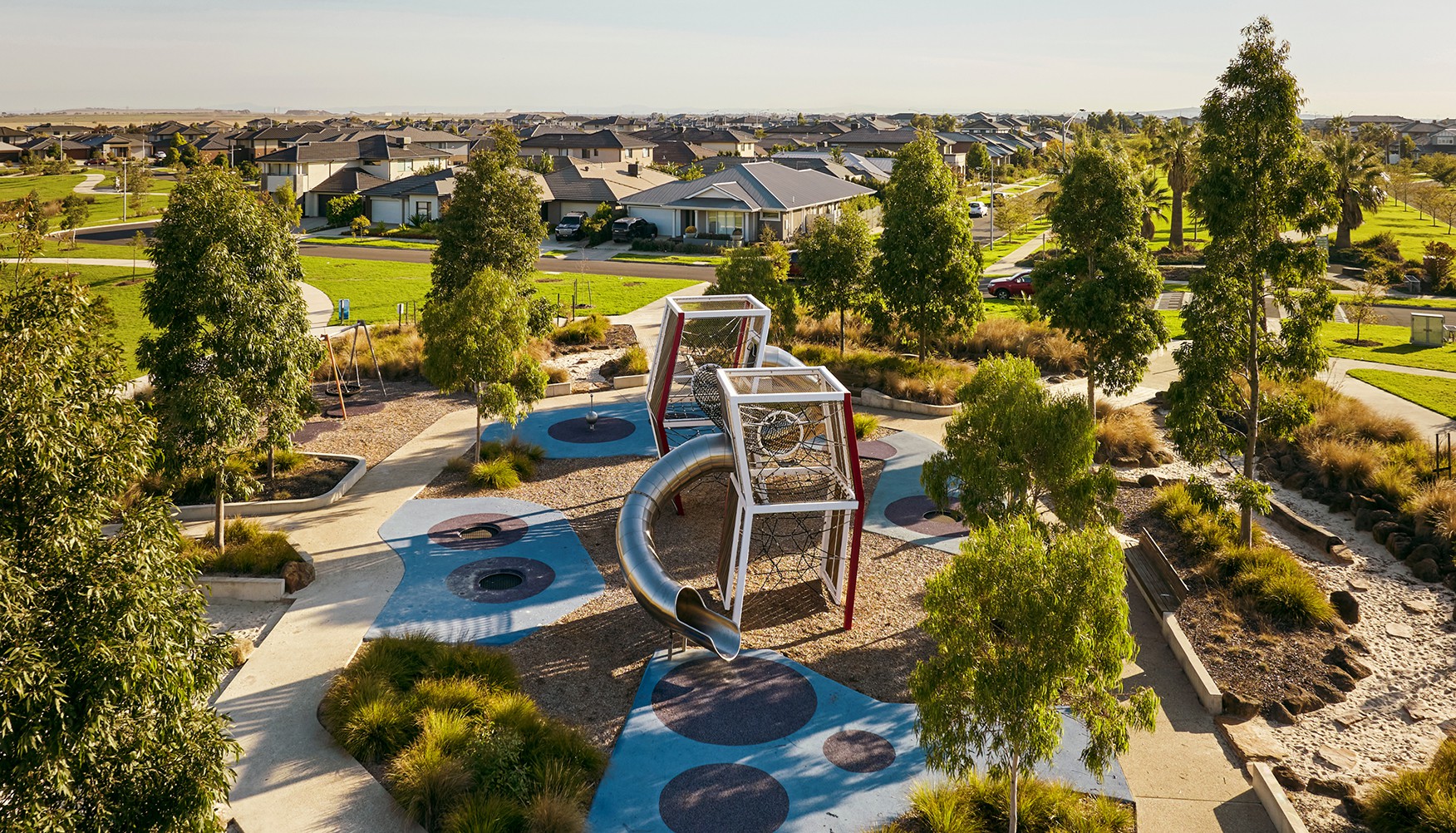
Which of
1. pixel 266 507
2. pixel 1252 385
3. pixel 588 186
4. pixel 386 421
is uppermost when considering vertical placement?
pixel 588 186

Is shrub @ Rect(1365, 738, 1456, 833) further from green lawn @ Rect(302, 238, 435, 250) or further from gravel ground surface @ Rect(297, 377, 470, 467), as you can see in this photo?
green lawn @ Rect(302, 238, 435, 250)

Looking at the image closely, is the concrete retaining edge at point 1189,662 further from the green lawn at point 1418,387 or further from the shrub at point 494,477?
the green lawn at point 1418,387

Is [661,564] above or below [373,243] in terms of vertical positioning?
below

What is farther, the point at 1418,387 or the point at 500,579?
the point at 1418,387

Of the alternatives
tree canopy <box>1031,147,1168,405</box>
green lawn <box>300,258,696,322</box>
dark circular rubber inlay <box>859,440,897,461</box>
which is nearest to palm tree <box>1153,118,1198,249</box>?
green lawn <box>300,258,696,322</box>

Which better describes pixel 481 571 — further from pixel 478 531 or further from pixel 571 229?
pixel 571 229

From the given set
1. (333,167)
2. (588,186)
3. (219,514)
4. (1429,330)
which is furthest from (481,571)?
(333,167)

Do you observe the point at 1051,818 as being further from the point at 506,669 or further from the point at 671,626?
the point at 506,669
